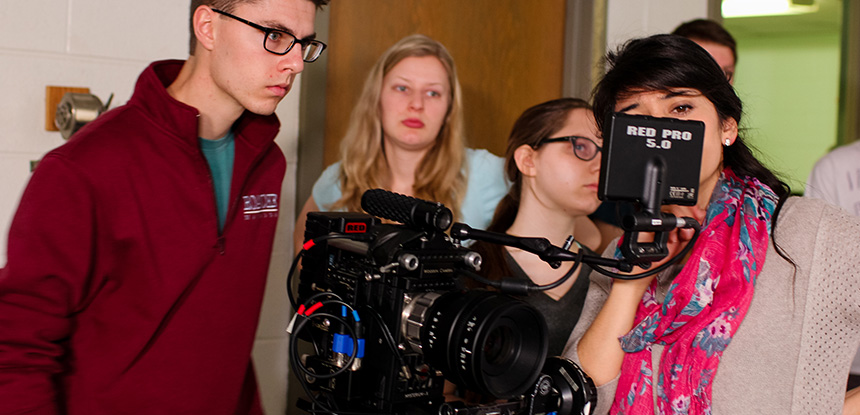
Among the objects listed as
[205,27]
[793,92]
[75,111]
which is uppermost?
[793,92]

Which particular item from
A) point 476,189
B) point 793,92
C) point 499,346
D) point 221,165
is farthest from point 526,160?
point 793,92

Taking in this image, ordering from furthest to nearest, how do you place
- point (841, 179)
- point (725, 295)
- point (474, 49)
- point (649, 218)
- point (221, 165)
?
point (474, 49) → point (841, 179) → point (221, 165) → point (725, 295) → point (649, 218)

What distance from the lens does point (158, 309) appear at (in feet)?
3.83

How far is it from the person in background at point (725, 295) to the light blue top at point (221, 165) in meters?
0.64

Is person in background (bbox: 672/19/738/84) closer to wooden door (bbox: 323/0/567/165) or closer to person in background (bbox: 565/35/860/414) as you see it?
wooden door (bbox: 323/0/567/165)

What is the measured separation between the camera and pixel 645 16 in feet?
9.83

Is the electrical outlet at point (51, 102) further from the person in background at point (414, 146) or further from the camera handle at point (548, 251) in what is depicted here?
the camera handle at point (548, 251)

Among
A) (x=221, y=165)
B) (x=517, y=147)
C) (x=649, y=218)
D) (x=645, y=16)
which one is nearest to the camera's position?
(x=649, y=218)

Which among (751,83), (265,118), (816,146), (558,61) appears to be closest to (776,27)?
(751,83)

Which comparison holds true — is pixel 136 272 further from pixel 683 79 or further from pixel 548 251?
pixel 683 79

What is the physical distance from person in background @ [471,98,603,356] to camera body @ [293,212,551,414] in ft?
1.95

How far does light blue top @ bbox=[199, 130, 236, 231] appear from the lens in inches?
51.4

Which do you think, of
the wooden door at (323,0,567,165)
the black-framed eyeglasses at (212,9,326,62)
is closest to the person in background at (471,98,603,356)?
Answer: the black-framed eyeglasses at (212,9,326,62)

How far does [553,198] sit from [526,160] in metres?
0.12
